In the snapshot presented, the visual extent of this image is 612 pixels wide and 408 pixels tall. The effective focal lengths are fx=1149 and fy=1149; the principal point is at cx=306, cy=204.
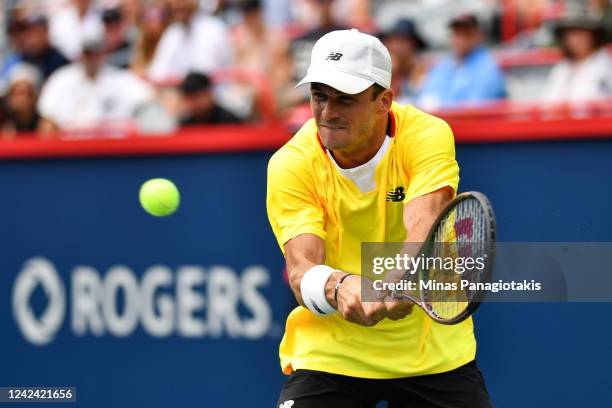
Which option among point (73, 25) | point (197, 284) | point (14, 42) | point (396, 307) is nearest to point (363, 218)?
point (396, 307)

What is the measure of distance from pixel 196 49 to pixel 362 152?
5.75m

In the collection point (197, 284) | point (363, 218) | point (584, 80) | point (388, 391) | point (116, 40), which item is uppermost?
point (116, 40)

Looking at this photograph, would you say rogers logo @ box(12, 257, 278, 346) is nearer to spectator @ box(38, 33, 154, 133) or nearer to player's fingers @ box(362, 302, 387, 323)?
spectator @ box(38, 33, 154, 133)

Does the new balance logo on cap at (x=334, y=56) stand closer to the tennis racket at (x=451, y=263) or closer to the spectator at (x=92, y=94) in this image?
the tennis racket at (x=451, y=263)

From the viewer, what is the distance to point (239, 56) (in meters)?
9.86

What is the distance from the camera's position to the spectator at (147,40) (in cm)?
1040

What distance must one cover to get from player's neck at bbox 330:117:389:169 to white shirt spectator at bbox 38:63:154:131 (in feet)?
17.0

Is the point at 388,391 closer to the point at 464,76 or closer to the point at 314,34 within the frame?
the point at 464,76

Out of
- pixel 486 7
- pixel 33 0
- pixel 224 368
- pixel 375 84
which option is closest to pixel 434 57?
pixel 486 7

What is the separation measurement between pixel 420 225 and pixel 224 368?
320 cm

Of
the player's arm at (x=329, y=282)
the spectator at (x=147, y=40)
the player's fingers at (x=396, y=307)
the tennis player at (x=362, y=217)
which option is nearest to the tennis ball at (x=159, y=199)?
the tennis player at (x=362, y=217)

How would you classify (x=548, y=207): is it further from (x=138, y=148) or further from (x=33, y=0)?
(x=33, y=0)

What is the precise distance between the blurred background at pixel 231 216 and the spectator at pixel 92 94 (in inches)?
8.6

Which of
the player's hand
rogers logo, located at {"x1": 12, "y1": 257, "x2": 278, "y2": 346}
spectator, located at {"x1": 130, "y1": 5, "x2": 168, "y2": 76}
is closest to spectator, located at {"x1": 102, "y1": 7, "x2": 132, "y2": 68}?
spectator, located at {"x1": 130, "y1": 5, "x2": 168, "y2": 76}
